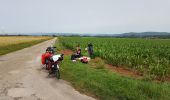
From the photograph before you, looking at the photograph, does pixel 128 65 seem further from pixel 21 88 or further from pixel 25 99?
pixel 25 99

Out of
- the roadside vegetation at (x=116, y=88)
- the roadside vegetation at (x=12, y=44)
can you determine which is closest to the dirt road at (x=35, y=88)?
the roadside vegetation at (x=116, y=88)

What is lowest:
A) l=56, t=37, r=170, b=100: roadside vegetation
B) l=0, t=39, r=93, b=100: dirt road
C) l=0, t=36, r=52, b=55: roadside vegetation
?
l=0, t=36, r=52, b=55: roadside vegetation

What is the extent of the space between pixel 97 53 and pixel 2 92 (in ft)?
54.0

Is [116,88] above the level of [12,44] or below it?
above

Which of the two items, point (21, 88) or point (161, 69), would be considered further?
point (161, 69)

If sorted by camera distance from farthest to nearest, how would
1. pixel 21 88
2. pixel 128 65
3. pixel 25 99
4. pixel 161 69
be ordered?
pixel 128 65 < pixel 161 69 < pixel 21 88 < pixel 25 99

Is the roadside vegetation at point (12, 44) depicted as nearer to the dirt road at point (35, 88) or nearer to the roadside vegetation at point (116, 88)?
the dirt road at point (35, 88)

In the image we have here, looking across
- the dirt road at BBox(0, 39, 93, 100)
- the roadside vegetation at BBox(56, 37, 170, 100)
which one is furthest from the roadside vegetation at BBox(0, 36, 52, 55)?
the roadside vegetation at BBox(56, 37, 170, 100)

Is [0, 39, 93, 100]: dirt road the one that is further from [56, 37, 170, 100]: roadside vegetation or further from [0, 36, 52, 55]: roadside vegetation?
[0, 36, 52, 55]: roadside vegetation

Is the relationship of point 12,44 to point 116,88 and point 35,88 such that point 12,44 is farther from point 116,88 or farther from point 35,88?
point 116,88

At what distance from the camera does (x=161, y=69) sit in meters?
15.2

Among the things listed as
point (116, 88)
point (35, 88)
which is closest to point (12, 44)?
point (35, 88)

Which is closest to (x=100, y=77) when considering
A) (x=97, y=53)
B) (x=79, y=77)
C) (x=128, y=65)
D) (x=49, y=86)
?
(x=79, y=77)

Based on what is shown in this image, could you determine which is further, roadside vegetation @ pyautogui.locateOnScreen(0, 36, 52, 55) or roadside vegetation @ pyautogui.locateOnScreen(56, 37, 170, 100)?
roadside vegetation @ pyautogui.locateOnScreen(0, 36, 52, 55)
